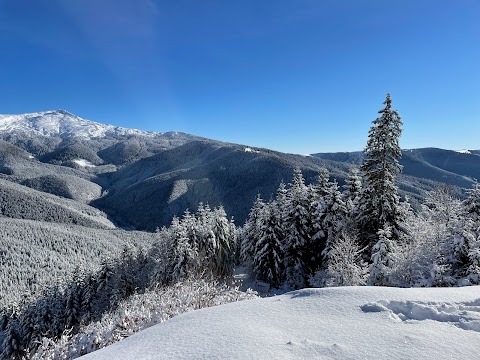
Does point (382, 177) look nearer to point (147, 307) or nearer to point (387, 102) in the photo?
point (387, 102)

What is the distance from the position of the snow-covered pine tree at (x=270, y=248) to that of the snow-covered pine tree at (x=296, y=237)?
980 millimetres

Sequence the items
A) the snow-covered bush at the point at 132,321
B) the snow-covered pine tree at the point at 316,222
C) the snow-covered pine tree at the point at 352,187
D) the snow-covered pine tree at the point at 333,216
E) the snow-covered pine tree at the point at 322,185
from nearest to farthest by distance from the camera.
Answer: the snow-covered bush at the point at 132,321, the snow-covered pine tree at the point at 333,216, the snow-covered pine tree at the point at 316,222, the snow-covered pine tree at the point at 352,187, the snow-covered pine tree at the point at 322,185

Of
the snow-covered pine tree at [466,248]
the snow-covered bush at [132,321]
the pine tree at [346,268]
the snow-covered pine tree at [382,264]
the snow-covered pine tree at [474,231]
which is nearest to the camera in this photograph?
the snow-covered bush at [132,321]

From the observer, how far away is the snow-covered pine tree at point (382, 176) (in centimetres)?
2342

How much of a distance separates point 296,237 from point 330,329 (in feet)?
76.0

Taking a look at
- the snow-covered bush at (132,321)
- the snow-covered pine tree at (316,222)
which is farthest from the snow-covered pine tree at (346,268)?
the snow-covered bush at (132,321)

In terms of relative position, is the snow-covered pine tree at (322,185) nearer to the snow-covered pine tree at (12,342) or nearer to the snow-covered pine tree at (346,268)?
the snow-covered pine tree at (346,268)

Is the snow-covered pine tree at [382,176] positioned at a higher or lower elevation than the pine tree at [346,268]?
higher

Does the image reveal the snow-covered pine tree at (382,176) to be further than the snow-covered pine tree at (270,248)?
No

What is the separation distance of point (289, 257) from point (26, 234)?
190 m

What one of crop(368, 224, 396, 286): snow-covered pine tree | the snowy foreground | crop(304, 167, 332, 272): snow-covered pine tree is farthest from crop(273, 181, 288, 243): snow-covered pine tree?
the snowy foreground

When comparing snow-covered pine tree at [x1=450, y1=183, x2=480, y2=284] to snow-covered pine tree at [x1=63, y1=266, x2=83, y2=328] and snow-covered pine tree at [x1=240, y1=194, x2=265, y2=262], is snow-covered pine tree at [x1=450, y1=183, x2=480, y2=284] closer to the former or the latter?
snow-covered pine tree at [x1=240, y1=194, x2=265, y2=262]

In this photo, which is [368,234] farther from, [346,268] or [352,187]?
[352,187]

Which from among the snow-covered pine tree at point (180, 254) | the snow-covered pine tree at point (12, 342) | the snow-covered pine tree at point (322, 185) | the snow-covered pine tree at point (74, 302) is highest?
the snow-covered pine tree at point (322, 185)
